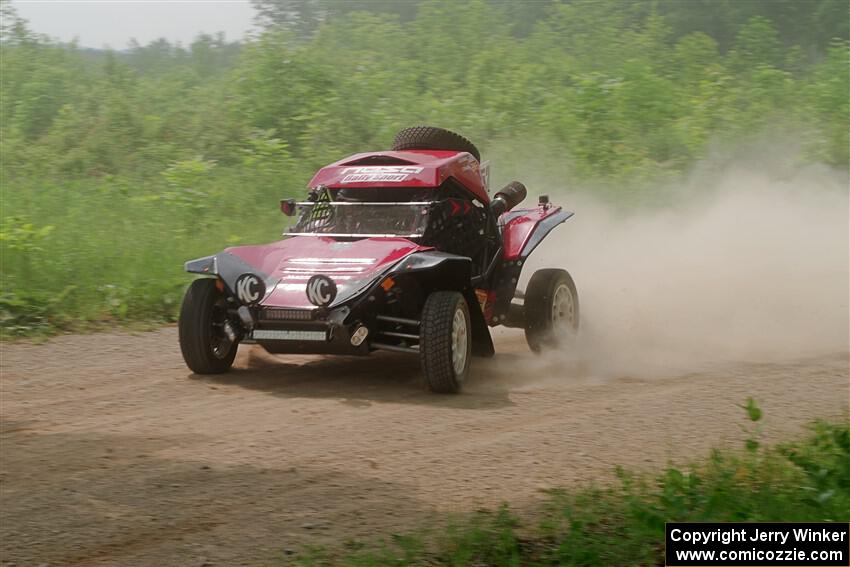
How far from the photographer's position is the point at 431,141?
9984mm

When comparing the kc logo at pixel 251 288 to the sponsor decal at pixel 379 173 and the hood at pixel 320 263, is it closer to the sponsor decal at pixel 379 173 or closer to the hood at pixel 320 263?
the hood at pixel 320 263

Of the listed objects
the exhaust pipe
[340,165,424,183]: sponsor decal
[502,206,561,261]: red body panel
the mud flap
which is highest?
[340,165,424,183]: sponsor decal

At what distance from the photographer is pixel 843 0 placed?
104 ft

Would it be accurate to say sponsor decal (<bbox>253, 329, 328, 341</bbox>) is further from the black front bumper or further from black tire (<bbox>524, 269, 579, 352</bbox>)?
black tire (<bbox>524, 269, 579, 352</bbox>)

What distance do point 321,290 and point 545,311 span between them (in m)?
2.62

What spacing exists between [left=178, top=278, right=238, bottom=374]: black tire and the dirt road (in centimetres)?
17

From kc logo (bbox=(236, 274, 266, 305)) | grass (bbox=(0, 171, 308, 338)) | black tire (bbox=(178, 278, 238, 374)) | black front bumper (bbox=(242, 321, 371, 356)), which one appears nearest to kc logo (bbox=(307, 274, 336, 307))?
black front bumper (bbox=(242, 321, 371, 356))

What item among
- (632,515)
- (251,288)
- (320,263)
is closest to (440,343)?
(320,263)

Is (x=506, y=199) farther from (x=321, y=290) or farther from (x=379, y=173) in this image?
(x=321, y=290)

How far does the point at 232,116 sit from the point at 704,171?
28.5 ft

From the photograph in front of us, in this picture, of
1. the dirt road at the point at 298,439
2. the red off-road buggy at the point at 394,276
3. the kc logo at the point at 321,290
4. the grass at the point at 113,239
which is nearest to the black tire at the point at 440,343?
the red off-road buggy at the point at 394,276

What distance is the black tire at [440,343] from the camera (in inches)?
311

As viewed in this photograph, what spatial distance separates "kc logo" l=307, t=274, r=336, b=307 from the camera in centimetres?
783

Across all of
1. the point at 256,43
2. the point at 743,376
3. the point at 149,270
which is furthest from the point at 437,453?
the point at 256,43
